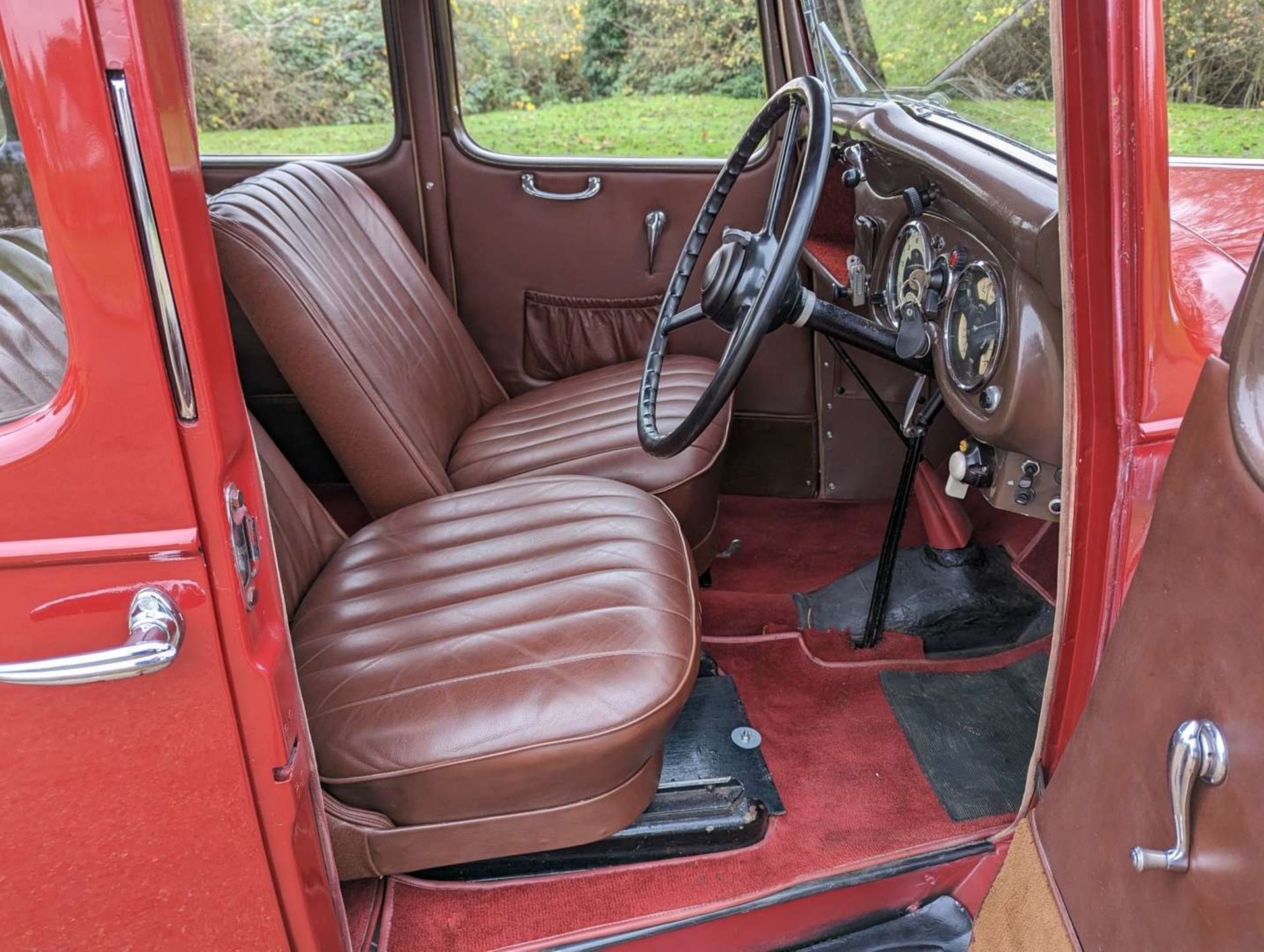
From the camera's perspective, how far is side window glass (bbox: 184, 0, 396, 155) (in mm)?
2178

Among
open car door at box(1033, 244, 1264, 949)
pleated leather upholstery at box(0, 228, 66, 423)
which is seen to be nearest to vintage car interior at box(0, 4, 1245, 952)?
pleated leather upholstery at box(0, 228, 66, 423)

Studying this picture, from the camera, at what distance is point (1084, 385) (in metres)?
0.90

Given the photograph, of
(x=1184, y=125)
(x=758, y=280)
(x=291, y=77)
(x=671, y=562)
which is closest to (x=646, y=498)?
(x=671, y=562)

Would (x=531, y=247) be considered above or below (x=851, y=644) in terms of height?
above

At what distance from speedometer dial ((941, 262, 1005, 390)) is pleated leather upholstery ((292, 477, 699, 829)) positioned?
0.48 m

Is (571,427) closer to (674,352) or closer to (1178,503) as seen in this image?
(674,352)

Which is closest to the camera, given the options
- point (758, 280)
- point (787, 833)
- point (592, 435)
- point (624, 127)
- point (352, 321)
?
point (758, 280)

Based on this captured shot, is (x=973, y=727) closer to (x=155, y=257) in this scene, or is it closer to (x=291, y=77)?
(x=155, y=257)

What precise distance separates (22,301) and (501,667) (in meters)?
0.65

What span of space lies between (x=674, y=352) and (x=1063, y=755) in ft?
5.27

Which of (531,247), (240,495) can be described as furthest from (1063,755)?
(531,247)

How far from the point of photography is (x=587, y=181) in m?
2.29

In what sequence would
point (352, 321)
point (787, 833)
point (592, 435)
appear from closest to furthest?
point (787, 833), point (352, 321), point (592, 435)

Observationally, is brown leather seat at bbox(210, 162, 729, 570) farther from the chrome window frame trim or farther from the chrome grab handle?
the chrome grab handle
